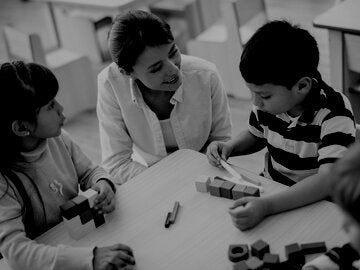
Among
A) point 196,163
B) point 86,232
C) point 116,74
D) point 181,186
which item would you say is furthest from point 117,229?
point 116,74

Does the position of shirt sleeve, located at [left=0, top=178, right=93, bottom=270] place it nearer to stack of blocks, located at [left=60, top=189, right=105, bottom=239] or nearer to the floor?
stack of blocks, located at [left=60, top=189, right=105, bottom=239]

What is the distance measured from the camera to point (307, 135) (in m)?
1.38

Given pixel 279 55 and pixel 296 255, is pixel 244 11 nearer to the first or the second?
pixel 279 55

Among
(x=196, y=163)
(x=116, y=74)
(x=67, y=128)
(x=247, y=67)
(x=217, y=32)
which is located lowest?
(x=67, y=128)

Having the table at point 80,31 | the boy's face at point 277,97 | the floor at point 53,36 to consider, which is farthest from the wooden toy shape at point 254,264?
the table at point 80,31

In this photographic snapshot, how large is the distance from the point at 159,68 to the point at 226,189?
52 centimetres

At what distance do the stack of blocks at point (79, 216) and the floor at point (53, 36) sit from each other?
1464 millimetres

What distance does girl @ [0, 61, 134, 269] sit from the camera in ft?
3.90

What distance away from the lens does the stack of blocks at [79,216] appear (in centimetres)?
126

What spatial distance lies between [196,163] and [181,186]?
4.7 inches

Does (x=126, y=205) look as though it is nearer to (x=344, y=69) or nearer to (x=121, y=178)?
(x=121, y=178)

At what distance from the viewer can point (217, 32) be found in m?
3.44

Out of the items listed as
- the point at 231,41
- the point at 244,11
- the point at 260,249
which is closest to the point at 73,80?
the point at 231,41

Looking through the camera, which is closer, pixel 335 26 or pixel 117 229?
pixel 117 229
